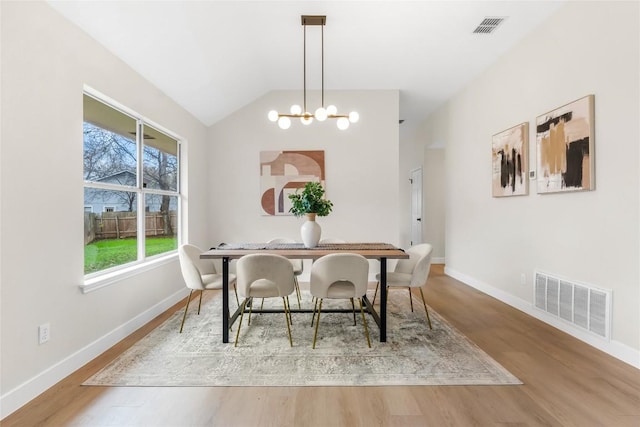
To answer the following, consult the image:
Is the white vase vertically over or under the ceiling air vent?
under

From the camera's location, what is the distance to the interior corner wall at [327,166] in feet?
16.6

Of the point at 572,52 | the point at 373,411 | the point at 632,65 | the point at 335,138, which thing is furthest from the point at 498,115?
the point at 373,411

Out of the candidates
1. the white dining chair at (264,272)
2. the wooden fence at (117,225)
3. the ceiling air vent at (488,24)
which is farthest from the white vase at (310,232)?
the ceiling air vent at (488,24)

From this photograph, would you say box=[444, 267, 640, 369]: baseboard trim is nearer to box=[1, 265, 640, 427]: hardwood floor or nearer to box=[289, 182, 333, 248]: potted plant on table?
box=[1, 265, 640, 427]: hardwood floor

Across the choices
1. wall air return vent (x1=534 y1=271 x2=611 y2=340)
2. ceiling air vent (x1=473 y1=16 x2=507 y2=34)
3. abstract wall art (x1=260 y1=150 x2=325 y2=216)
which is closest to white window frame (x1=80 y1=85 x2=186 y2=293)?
abstract wall art (x1=260 y1=150 x2=325 y2=216)

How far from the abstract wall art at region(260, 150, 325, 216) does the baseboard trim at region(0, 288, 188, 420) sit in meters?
2.36

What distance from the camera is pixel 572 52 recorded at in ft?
9.28

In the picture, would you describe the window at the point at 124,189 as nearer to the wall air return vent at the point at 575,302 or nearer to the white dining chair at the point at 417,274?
the white dining chair at the point at 417,274

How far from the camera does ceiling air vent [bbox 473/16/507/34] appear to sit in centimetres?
317

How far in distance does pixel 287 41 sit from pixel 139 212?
8.38 feet

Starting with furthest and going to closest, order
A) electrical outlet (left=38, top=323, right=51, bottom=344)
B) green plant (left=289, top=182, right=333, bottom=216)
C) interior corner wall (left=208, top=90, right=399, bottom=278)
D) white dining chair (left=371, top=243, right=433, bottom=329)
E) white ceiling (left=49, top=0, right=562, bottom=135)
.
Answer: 1. interior corner wall (left=208, top=90, right=399, bottom=278)
2. green plant (left=289, top=182, right=333, bottom=216)
3. white dining chair (left=371, top=243, right=433, bottom=329)
4. white ceiling (left=49, top=0, right=562, bottom=135)
5. electrical outlet (left=38, top=323, right=51, bottom=344)

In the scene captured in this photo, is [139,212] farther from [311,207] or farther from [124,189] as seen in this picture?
[311,207]

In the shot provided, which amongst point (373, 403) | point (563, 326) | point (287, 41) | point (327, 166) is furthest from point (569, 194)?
point (287, 41)

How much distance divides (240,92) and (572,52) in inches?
155
